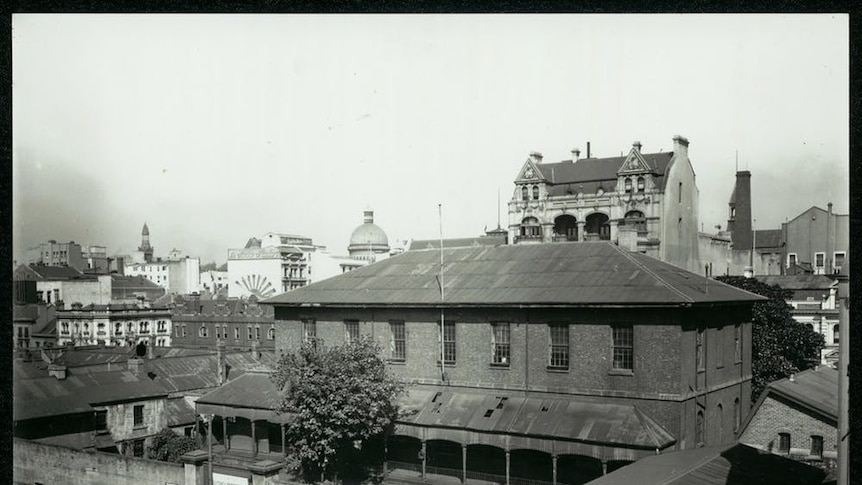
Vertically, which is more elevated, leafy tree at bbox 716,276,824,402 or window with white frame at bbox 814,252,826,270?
window with white frame at bbox 814,252,826,270

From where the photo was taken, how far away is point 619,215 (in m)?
63.1

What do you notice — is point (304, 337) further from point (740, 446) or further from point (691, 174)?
Answer: point (691, 174)

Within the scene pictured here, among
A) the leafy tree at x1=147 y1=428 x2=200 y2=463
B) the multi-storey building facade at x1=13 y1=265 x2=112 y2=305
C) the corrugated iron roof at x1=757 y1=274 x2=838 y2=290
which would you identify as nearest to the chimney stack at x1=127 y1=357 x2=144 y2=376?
the leafy tree at x1=147 y1=428 x2=200 y2=463

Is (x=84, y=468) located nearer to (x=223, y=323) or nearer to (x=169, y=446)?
(x=169, y=446)

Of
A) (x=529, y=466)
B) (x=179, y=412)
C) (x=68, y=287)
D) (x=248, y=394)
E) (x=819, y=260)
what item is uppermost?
(x=819, y=260)

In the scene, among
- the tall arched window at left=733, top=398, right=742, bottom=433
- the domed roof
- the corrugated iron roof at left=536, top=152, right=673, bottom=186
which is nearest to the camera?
the tall arched window at left=733, top=398, right=742, bottom=433

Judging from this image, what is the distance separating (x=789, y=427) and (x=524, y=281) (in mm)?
11831

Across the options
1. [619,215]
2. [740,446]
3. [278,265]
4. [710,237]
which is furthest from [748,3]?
[278,265]

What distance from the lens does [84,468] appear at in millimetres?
26703

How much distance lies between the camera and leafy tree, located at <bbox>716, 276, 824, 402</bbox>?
36.5 metres

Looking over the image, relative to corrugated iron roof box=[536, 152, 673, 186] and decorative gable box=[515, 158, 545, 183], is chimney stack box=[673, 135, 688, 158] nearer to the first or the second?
corrugated iron roof box=[536, 152, 673, 186]

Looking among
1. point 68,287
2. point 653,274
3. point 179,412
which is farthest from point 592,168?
point 68,287

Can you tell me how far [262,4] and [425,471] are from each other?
21117 millimetres

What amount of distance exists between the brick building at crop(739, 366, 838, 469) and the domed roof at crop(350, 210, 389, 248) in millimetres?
81528
